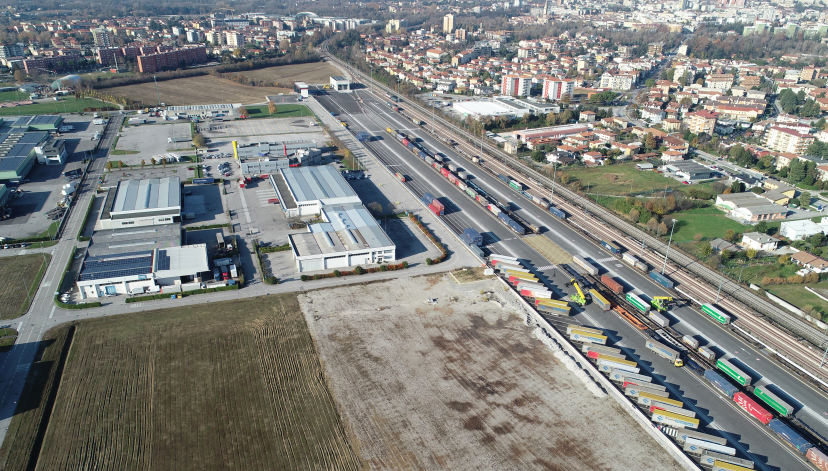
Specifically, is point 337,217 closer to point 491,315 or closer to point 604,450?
point 491,315

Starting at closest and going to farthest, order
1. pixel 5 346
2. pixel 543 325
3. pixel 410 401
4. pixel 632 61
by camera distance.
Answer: pixel 410 401, pixel 5 346, pixel 543 325, pixel 632 61

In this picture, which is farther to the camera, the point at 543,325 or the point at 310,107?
the point at 310,107

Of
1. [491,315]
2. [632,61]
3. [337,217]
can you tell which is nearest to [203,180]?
[337,217]

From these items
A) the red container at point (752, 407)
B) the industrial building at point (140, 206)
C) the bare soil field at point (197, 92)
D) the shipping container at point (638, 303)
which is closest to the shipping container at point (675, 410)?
the red container at point (752, 407)

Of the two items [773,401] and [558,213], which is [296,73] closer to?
[558,213]

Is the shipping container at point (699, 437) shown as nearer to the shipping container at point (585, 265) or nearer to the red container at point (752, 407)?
the red container at point (752, 407)

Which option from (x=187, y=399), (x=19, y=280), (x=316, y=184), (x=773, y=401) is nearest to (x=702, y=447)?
(x=773, y=401)
